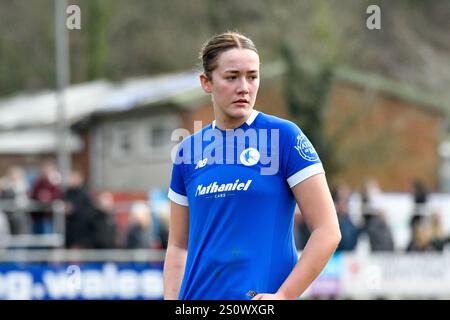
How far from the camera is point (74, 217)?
685 inches

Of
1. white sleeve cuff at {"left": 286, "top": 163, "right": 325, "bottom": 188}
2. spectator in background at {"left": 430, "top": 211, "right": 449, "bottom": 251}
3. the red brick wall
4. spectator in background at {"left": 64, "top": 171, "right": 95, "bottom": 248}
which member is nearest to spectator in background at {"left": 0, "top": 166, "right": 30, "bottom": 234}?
spectator in background at {"left": 64, "top": 171, "right": 95, "bottom": 248}

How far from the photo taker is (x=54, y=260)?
17328 mm

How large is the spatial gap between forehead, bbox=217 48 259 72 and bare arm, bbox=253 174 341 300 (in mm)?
512

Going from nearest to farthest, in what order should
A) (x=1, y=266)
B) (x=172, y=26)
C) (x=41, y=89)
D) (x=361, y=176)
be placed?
(x=1, y=266) → (x=361, y=176) → (x=172, y=26) → (x=41, y=89)

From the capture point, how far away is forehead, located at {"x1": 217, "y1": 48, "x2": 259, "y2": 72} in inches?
169

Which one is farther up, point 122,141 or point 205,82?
point 122,141

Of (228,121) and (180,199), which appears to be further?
(180,199)

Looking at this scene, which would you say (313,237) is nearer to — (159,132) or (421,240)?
(421,240)

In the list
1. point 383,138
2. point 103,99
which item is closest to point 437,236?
point 383,138

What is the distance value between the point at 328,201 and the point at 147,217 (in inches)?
546

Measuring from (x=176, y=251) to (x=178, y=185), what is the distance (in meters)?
0.29

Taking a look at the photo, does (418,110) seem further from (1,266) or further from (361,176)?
(1,266)

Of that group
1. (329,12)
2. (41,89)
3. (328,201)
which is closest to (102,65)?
(41,89)

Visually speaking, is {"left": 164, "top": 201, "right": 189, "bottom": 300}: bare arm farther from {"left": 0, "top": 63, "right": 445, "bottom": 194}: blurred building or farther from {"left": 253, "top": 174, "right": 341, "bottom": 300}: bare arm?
{"left": 0, "top": 63, "right": 445, "bottom": 194}: blurred building
